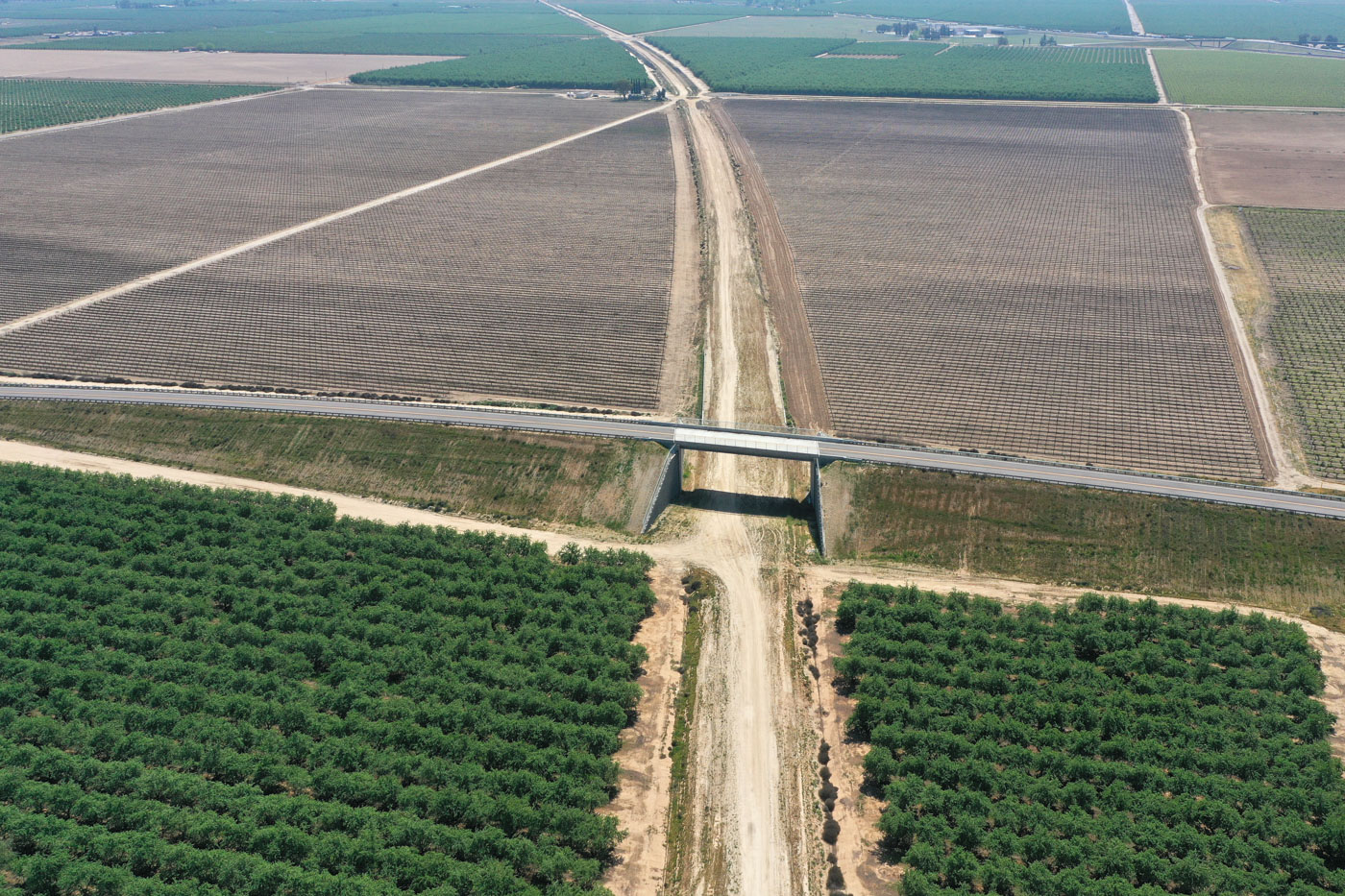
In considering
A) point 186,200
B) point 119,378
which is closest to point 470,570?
point 119,378

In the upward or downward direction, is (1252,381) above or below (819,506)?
above

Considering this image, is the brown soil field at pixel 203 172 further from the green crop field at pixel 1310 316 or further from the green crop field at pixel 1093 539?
the green crop field at pixel 1310 316

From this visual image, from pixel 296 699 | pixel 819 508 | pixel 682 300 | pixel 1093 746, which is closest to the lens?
pixel 1093 746

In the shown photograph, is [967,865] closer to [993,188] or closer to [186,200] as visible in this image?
[993,188]

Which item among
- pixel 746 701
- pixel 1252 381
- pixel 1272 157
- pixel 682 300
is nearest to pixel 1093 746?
pixel 746 701

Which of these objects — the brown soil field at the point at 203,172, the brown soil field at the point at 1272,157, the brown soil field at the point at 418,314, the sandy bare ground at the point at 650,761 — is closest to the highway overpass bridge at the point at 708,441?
the brown soil field at the point at 418,314

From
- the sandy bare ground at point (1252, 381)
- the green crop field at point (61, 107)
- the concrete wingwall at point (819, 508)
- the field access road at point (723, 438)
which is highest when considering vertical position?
the green crop field at point (61, 107)

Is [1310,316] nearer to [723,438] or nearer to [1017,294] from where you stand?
[1017,294]
